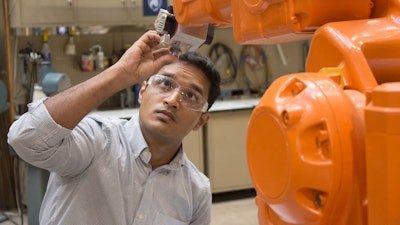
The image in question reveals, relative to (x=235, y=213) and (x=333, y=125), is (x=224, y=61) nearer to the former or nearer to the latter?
(x=235, y=213)

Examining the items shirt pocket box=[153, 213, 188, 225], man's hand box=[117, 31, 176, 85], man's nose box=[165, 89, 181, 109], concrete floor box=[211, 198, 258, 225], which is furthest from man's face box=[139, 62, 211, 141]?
concrete floor box=[211, 198, 258, 225]

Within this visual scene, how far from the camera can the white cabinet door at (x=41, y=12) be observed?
4.54 m

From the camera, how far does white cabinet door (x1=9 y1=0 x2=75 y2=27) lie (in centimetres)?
454

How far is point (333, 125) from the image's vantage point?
711 mm

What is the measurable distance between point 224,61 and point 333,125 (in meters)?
4.93

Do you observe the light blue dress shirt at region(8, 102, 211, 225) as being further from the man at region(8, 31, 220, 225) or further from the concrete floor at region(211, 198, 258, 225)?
the concrete floor at region(211, 198, 258, 225)

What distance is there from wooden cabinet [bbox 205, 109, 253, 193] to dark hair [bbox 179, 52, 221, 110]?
2883 mm

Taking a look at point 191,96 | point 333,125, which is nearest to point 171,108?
point 191,96

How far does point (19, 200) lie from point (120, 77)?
12.2ft

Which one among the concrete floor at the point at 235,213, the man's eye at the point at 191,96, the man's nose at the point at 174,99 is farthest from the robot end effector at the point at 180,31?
the concrete floor at the point at 235,213

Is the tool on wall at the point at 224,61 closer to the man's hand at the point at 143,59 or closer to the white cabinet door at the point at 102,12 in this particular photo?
the white cabinet door at the point at 102,12

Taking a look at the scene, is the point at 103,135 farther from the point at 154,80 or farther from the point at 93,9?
the point at 93,9

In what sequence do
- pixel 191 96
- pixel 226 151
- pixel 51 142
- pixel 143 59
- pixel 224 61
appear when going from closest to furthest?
pixel 51 142
pixel 143 59
pixel 191 96
pixel 226 151
pixel 224 61

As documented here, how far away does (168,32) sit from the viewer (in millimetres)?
1419
